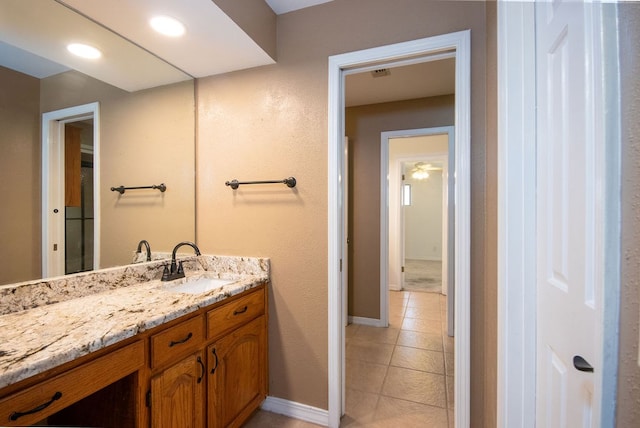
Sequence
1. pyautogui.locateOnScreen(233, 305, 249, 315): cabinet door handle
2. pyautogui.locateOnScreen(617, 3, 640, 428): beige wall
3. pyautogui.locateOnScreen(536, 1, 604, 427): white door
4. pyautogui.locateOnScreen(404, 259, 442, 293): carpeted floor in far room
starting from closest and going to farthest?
1. pyautogui.locateOnScreen(617, 3, 640, 428): beige wall
2. pyautogui.locateOnScreen(536, 1, 604, 427): white door
3. pyautogui.locateOnScreen(233, 305, 249, 315): cabinet door handle
4. pyautogui.locateOnScreen(404, 259, 442, 293): carpeted floor in far room

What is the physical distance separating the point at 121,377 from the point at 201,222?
3.80 ft

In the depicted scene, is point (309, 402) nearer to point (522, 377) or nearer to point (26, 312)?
point (522, 377)

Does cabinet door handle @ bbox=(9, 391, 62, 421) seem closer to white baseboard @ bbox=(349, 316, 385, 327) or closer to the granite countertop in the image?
the granite countertop

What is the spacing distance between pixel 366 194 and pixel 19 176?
271cm

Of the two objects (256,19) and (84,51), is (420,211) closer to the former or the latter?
(256,19)

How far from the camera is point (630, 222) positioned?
502 mm

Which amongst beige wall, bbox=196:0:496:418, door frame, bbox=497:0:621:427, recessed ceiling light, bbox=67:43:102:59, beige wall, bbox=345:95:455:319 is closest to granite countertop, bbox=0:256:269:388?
beige wall, bbox=196:0:496:418

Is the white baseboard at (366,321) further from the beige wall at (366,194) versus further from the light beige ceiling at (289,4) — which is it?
the light beige ceiling at (289,4)

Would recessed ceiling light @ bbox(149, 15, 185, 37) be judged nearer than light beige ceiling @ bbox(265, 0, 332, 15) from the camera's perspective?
Yes

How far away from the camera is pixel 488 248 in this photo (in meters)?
1.32

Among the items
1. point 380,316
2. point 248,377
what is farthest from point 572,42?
point 380,316

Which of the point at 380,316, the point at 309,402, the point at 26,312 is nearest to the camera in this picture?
the point at 26,312

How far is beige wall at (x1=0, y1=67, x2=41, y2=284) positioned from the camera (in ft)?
3.67

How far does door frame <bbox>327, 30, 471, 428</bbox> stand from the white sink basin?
0.71 meters
